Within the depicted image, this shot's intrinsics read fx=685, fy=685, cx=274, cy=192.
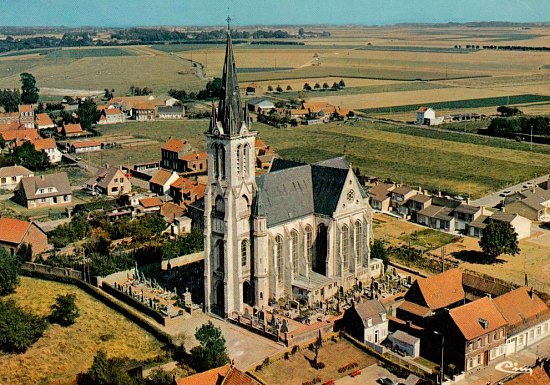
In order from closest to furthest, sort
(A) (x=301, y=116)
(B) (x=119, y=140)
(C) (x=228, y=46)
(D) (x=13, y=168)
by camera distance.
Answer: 1. (C) (x=228, y=46)
2. (D) (x=13, y=168)
3. (B) (x=119, y=140)
4. (A) (x=301, y=116)

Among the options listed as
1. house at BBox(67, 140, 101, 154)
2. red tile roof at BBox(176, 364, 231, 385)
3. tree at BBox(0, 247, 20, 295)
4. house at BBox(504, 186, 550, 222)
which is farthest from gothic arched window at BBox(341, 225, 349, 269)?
house at BBox(67, 140, 101, 154)

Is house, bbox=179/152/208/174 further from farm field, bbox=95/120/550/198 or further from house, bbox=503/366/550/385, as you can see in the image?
house, bbox=503/366/550/385

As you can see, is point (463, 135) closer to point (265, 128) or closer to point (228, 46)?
point (265, 128)

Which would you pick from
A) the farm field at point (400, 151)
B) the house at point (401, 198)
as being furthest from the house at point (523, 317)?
the farm field at point (400, 151)

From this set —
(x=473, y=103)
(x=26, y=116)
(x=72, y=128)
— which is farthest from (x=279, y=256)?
(x=473, y=103)

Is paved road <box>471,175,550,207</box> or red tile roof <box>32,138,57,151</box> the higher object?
red tile roof <box>32,138,57,151</box>

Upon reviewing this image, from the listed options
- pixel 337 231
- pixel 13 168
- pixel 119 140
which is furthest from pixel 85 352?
pixel 119 140

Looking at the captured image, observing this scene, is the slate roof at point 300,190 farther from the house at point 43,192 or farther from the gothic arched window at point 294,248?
the house at point 43,192
